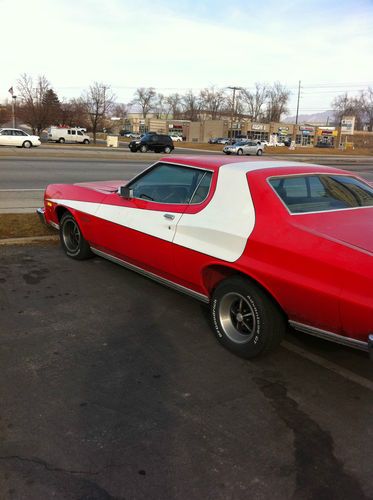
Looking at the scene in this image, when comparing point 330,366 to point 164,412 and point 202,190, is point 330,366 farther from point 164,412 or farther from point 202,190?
point 202,190

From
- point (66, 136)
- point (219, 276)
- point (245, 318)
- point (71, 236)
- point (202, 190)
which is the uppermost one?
point (66, 136)

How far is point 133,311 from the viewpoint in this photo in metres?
4.38

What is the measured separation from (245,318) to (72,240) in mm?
3094

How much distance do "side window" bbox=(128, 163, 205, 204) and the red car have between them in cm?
1

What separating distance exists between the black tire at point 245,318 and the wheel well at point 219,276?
0.07 feet

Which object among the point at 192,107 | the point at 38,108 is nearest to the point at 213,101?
the point at 192,107

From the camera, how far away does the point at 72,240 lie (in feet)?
19.5

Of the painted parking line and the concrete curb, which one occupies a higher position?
the concrete curb

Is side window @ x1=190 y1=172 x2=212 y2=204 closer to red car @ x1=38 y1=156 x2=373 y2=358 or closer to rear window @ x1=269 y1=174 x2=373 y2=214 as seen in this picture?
red car @ x1=38 y1=156 x2=373 y2=358

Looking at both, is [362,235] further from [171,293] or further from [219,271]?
[171,293]

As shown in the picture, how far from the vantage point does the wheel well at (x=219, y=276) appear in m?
3.39

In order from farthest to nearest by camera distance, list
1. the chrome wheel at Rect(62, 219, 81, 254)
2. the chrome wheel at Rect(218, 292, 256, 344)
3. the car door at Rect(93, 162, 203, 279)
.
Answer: the chrome wheel at Rect(62, 219, 81, 254) → the car door at Rect(93, 162, 203, 279) → the chrome wheel at Rect(218, 292, 256, 344)

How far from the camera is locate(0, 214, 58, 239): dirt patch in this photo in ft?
22.6

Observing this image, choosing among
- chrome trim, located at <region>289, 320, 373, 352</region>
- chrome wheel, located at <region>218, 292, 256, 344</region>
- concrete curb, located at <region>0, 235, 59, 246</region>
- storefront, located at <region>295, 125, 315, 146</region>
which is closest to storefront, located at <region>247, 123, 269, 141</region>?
storefront, located at <region>295, 125, 315, 146</region>
